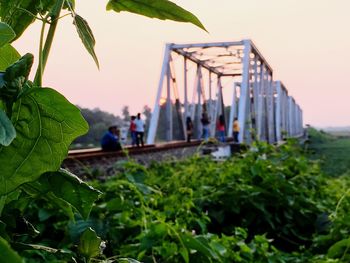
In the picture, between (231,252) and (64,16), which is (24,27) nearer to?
(64,16)

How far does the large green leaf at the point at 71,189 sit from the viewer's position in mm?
425

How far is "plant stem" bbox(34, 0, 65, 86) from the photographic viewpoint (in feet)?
1.35

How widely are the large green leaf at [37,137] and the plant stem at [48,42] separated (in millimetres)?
32

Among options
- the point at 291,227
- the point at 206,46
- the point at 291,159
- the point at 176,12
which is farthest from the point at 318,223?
the point at 206,46

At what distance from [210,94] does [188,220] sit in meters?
23.5

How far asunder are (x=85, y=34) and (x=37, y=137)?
12 centimetres

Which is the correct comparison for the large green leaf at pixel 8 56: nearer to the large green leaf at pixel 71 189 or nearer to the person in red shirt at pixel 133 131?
the large green leaf at pixel 71 189

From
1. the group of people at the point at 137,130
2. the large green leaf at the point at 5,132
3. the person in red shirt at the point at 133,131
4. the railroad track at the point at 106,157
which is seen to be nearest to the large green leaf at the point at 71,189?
the large green leaf at the point at 5,132

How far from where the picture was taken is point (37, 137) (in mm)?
385

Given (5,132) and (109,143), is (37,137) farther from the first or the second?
(109,143)

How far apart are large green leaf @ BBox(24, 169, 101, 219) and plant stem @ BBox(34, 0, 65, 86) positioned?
0.23 ft

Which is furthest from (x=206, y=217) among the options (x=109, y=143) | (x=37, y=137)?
(x=109, y=143)

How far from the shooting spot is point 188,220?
1974mm

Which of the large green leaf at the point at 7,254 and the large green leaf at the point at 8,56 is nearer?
the large green leaf at the point at 7,254
